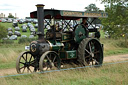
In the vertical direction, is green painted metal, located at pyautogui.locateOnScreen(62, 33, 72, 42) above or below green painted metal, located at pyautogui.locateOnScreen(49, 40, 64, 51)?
above

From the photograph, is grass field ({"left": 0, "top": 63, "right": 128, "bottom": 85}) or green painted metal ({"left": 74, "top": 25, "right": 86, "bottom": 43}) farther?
green painted metal ({"left": 74, "top": 25, "right": 86, "bottom": 43})

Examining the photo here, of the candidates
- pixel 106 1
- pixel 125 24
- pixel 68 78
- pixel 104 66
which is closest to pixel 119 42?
pixel 125 24

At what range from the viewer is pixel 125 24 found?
21.8 metres

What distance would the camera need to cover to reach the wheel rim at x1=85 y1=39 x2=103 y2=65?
9.34 metres

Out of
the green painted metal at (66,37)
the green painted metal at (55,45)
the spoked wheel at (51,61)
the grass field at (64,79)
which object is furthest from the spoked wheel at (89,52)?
the grass field at (64,79)

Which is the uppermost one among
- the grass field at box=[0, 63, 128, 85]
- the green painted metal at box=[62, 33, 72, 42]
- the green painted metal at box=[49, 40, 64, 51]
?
the green painted metal at box=[62, 33, 72, 42]

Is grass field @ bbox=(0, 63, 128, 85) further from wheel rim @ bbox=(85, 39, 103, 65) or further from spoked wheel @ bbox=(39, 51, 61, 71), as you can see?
wheel rim @ bbox=(85, 39, 103, 65)

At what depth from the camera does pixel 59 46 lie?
8648 mm

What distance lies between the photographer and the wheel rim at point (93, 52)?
9.34 m

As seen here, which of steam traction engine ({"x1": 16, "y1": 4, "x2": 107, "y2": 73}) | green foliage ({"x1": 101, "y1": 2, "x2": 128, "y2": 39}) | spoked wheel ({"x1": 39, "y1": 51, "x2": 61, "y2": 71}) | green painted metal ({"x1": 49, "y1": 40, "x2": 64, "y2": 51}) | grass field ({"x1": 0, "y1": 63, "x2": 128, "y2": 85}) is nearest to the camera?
grass field ({"x1": 0, "y1": 63, "x2": 128, "y2": 85})

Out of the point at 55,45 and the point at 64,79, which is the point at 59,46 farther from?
the point at 64,79

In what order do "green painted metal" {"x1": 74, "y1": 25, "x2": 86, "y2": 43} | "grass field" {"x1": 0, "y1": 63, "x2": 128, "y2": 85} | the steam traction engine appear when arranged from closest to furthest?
"grass field" {"x1": 0, "y1": 63, "x2": 128, "y2": 85}, the steam traction engine, "green painted metal" {"x1": 74, "y1": 25, "x2": 86, "y2": 43}

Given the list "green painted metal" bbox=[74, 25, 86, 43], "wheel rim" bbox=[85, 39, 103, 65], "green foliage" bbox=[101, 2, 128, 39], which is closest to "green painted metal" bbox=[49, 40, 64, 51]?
"green painted metal" bbox=[74, 25, 86, 43]

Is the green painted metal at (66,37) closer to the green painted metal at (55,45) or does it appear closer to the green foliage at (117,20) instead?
the green painted metal at (55,45)
